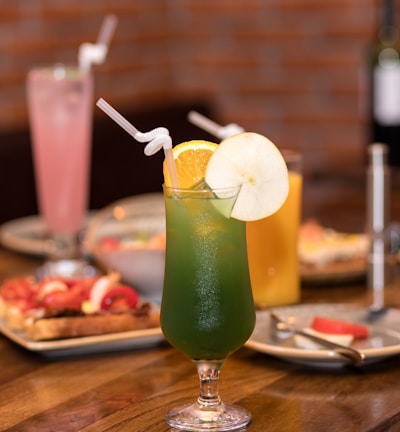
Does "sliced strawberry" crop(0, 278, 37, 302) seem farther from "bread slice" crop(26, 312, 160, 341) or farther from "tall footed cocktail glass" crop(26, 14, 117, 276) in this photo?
"tall footed cocktail glass" crop(26, 14, 117, 276)

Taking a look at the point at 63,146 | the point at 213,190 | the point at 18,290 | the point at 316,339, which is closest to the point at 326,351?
the point at 316,339

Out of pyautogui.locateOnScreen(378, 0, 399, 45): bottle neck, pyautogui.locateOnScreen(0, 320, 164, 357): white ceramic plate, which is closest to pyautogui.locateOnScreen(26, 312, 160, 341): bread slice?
pyautogui.locateOnScreen(0, 320, 164, 357): white ceramic plate

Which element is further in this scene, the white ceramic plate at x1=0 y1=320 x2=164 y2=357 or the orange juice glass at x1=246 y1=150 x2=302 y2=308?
the orange juice glass at x1=246 y1=150 x2=302 y2=308

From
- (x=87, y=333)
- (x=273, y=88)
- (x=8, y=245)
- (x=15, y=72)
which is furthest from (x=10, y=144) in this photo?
(x=87, y=333)

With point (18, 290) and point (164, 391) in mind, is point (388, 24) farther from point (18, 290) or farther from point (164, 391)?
point (164, 391)

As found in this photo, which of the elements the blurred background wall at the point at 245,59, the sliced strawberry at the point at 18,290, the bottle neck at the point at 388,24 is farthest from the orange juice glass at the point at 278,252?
the blurred background wall at the point at 245,59

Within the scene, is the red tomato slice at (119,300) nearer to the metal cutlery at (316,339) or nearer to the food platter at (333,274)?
the metal cutlery at (316,339)
